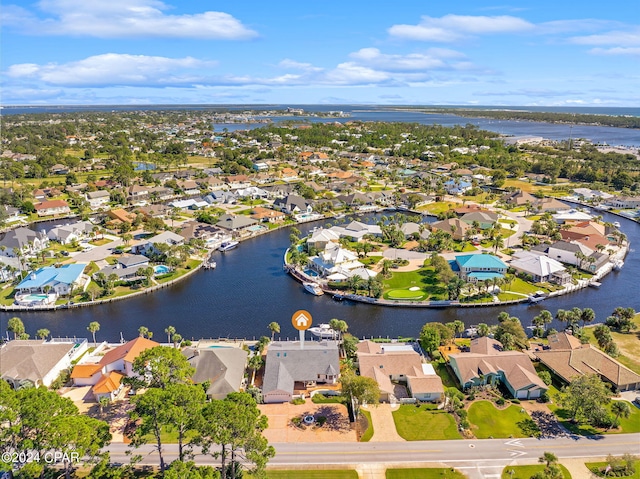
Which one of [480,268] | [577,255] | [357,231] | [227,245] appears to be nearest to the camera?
[480,268]

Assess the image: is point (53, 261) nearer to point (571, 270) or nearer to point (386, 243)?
point (386, 243)

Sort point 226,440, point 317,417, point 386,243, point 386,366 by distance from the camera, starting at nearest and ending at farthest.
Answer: point 226,440, point 317,417, point 386,366, point 386,243

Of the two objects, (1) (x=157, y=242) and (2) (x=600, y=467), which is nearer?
(2) (x=600, y=467)

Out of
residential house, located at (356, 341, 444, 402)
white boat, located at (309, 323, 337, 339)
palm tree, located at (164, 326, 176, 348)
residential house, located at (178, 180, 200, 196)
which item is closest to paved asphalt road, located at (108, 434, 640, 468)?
residential house, located at (356, 341, 444, 402)

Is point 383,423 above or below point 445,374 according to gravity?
below

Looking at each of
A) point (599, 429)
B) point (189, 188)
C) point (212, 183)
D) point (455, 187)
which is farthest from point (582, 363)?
point (212, 183)

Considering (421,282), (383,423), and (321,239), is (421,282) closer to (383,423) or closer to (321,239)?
(321,239)

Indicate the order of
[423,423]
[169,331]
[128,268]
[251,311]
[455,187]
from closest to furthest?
[423,423] < [169,331] < [251,311] < [128,268] < [455,187]

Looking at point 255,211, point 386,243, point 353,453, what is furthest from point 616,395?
point 255,211
